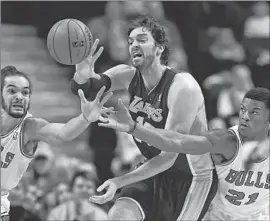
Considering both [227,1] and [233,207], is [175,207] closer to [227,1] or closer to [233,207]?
[233,207]

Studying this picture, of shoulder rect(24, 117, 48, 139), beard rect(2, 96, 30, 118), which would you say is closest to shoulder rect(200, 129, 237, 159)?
shoulder rect(24, 117, 48, 139)

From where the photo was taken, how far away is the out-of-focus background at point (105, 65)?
19.9 feet

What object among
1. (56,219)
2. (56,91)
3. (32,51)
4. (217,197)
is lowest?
(56,219)

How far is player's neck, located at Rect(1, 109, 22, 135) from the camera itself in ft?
15.0

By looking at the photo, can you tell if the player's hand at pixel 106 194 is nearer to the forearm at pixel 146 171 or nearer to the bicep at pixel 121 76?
the forearm at pixel 146 171

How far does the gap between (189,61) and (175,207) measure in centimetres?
238

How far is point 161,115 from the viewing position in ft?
15.0

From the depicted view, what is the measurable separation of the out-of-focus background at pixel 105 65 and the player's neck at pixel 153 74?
5.04ft

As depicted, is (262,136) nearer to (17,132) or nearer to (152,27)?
(152,27)

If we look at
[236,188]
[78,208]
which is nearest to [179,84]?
[236,188]

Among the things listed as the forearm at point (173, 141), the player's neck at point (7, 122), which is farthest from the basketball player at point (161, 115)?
the player's neck at point (7, 122)

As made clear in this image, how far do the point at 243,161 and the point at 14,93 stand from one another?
1670 millimetres

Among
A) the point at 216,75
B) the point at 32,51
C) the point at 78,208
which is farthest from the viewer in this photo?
the point at 32,51

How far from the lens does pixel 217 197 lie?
4738 mm
